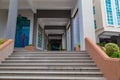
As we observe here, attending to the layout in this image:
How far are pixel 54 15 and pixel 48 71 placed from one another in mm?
9564

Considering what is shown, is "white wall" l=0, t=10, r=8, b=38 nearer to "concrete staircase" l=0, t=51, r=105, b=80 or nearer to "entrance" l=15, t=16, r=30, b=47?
"entrance" l=15, t=16, r=30, b=47

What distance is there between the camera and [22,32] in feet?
44.2

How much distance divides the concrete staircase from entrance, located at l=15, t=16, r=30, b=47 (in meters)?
6.04

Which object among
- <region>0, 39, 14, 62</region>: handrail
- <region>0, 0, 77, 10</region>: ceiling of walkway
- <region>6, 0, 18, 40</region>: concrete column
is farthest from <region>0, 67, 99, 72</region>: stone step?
<region>0, 0, 77, 10</region>: ceiling of walkway

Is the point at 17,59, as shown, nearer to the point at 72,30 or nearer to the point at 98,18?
the point at 72,30

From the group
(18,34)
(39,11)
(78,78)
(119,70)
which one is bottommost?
(78,78)

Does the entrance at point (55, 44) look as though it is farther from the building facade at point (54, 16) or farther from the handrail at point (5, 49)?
the handrail at point (5, 49)

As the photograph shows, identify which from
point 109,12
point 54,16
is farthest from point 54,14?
point 109,12

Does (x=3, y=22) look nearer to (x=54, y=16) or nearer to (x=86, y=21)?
(x=54, y=16)

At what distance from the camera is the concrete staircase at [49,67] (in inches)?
205

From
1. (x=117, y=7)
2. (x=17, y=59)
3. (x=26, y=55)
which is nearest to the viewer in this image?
(x=17, y=59)

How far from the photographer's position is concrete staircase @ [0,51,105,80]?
521 centimetres

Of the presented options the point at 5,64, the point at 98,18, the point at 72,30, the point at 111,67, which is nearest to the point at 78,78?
the point at 111,67

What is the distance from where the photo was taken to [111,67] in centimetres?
456
